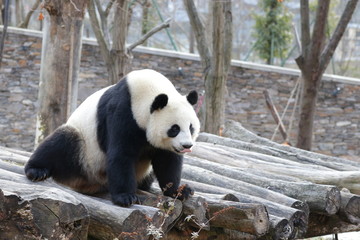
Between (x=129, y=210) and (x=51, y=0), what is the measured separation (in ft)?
9.73

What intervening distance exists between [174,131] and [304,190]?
4.01ft

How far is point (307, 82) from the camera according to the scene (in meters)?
8.22

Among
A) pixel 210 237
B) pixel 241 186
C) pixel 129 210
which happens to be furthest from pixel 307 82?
pixel 129 210

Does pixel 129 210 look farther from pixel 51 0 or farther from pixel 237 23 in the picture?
pixel 237 23

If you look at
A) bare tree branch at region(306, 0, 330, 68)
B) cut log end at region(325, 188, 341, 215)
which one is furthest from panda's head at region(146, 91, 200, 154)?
bare tree branch at region(306, 0, 330, 68)

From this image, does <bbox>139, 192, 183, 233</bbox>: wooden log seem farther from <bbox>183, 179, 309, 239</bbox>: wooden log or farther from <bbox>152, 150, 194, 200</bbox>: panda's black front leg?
<bbox>183, 179, 309, 239</bbox>: wooden log

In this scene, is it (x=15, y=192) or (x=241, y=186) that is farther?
(x=241, y=186)

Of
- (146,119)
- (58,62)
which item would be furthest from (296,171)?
(58,62)

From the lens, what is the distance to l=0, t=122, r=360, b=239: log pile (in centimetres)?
304

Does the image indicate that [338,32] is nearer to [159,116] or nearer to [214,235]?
[214,235]

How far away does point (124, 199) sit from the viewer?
354 cm

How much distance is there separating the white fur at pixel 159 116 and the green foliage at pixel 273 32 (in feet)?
43.2

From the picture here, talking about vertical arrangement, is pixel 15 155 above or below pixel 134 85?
below

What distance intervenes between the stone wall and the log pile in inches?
293
